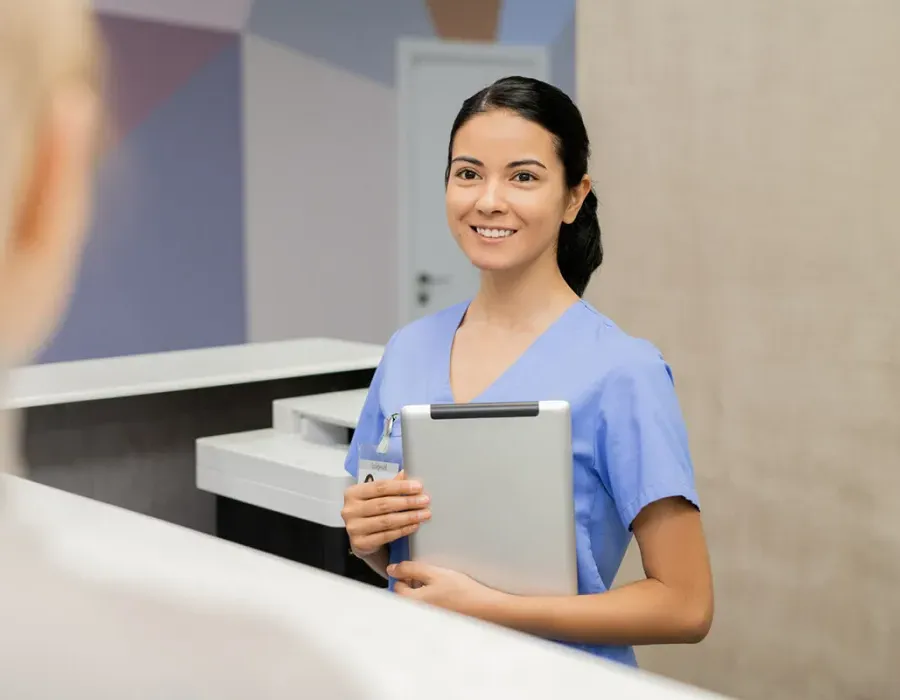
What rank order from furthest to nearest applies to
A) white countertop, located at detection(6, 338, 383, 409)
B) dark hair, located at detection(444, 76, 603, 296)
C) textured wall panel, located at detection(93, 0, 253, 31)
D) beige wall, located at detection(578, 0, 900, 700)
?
textured wall panel, located at detection(93, 0, 253, 31), white countertop, located at detection(6, 338, 383, 409), beige wall, located at detection(578, 0, 900, 700), dark hair, located at detection(444, 76, 603, 296)

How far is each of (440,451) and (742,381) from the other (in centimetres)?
120

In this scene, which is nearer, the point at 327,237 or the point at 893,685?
the point at 893,685

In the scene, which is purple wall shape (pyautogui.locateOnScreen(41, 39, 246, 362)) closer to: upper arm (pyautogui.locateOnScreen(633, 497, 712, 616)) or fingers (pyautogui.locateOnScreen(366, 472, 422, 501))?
fingers (pyautogui.locateOnScreen(366, 472, 422, 501))

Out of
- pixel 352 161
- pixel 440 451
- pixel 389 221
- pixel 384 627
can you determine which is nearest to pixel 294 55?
pixel 352 161

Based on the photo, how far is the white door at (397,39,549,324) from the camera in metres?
5.33

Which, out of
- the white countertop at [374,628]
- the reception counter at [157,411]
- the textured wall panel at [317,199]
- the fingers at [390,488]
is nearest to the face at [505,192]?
the fingers at [390,488]

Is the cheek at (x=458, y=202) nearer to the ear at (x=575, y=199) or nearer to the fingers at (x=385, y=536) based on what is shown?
the ear at (x=575, y=199)

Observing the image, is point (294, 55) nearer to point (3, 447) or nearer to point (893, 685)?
point (893, 685)

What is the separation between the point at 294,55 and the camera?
5.07 meters

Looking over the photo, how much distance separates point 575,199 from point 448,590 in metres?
0.45

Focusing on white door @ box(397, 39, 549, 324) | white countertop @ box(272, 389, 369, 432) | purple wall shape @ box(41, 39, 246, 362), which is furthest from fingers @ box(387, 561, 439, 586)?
white door @ box(397, 39, 549, 324)

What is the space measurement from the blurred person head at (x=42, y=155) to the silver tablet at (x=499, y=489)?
884 mm

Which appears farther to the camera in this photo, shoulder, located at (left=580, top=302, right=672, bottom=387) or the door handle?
the door handle

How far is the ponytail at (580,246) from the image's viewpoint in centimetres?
127
